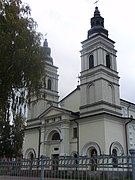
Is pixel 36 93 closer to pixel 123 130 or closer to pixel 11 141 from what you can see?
pixel 11 141

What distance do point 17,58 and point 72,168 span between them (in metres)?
5.63

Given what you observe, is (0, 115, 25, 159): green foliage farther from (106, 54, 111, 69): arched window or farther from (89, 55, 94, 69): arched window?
(106, 54, 111, 69): arched window

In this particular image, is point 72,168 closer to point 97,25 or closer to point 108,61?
point 108,61

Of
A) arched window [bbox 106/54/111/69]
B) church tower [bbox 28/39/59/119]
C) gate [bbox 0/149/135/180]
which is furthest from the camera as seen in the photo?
church tower [bbox 28/39/59/119]

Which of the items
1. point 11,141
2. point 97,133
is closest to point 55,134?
point 97,133

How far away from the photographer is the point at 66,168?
6.96 metres

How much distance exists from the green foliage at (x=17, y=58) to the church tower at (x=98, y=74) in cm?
1531

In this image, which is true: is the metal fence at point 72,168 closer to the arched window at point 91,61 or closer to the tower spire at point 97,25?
the arched window at point 91,61

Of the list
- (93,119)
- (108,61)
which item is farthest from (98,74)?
(93,119)

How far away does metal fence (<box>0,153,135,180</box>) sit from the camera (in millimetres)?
5895

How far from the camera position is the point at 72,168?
6.93 meters

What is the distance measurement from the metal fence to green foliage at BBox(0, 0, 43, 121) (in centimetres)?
340

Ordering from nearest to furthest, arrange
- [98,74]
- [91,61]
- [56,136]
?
[98,74], [91,61], [56,136]

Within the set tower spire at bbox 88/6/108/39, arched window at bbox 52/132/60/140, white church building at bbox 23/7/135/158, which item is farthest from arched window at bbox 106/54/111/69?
arched window at bbox 52/132/60/140
